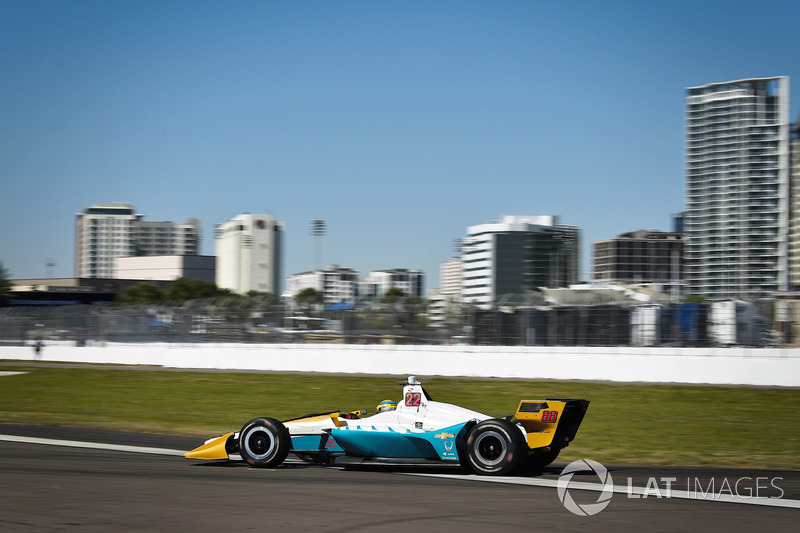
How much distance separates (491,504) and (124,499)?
325 centimetres

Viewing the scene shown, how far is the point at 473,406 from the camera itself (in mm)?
20344

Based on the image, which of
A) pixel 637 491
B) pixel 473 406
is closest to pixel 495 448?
pixel 637 491

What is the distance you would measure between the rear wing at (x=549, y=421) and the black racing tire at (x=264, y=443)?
2674 mm

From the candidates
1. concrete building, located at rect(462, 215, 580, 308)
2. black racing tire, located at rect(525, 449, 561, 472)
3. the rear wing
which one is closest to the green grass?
black racing tire, located at rect(525, 449, 561, 472)

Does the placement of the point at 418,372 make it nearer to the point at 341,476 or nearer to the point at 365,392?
the point at 365,392

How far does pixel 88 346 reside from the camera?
42531 mm

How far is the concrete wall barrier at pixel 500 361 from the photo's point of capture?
2420cm

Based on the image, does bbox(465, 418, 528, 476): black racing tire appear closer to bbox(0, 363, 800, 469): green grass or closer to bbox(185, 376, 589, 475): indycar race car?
bbox(185, 376, 589, 475): indycar race car

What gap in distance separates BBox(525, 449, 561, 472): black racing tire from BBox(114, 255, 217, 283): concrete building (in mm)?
174527

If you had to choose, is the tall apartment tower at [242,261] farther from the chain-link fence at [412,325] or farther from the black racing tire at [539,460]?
the black racing tire at [539,460]

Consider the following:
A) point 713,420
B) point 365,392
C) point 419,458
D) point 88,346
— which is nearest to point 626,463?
point 419,458

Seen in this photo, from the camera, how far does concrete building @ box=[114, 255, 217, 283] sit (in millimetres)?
182625

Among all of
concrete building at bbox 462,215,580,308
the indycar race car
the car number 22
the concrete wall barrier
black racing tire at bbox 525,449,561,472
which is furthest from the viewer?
concrete building at bbox 462,215,580,308

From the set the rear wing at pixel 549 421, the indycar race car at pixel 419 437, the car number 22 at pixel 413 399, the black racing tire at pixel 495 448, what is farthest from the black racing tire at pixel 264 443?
the rear wing at pixel 549 421
